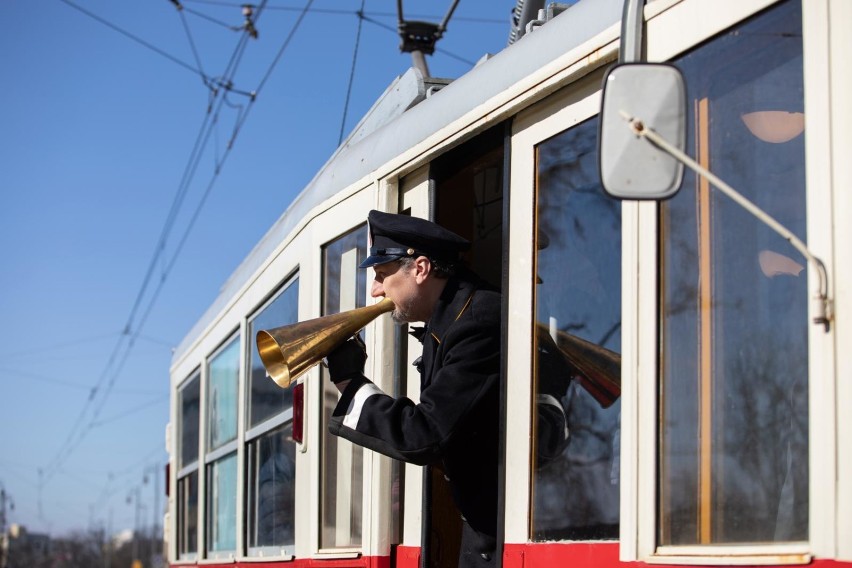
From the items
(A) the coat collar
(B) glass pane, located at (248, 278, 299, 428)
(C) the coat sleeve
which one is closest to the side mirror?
(C) the coat sleeve

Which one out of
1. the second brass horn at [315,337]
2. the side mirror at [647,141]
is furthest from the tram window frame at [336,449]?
the side mirror at [647,141]

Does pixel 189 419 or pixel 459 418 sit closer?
pixel 459 418

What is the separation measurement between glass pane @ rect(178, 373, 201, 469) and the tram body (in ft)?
10.2

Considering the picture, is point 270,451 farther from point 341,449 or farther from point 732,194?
point 732,194

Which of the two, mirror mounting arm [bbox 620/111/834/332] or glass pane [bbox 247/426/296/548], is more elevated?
mirror mounting arm [bbox 620/111/834/332]

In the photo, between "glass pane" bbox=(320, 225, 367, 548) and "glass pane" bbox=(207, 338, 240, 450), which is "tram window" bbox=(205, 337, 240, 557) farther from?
"glass pane" bbox=(320, 225, 367, 548)

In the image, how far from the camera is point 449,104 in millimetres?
3631

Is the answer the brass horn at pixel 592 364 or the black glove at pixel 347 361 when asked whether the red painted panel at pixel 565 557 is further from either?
the black glove at pixel 347 361

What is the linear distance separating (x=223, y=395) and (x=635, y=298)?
4172 mm

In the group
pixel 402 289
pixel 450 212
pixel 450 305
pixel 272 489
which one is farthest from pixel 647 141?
pixel 272 489

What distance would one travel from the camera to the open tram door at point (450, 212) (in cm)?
369

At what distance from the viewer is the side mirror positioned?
2.06 m

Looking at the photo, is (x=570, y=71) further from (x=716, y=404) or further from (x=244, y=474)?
(x=244, y=474)

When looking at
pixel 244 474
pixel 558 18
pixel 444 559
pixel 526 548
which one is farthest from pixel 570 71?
pixel 244 474
